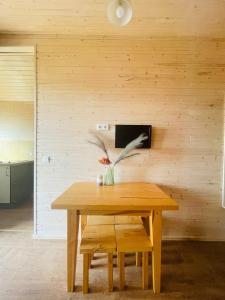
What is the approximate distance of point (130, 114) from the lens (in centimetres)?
333

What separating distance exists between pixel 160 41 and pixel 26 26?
5.85ft

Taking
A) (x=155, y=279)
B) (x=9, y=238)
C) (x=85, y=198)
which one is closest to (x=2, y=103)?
(x=9, y=238)

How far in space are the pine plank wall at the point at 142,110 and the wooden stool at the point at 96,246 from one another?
112cm

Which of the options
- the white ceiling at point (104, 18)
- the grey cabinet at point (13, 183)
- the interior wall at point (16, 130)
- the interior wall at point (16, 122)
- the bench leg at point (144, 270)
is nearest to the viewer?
the bench leg at point (144, 270)

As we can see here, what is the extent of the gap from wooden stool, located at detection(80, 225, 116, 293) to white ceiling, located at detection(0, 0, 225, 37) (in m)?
2.42

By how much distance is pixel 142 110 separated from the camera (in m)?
3.33

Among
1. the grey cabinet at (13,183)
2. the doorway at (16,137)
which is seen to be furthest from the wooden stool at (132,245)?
the grey cabinet at (13,183)

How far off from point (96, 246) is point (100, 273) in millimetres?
577

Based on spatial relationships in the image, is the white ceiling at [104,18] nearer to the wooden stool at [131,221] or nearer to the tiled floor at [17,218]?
the wooden stool at [131,221]

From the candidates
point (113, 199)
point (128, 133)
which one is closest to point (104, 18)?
point (128, 133)

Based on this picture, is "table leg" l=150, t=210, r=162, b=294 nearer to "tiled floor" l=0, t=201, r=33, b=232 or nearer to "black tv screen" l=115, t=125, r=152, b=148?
"black tv screen" l=115, t=125, r=152, b=148

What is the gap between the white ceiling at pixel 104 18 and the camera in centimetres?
264

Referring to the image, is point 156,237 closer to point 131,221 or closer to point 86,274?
point 131,221

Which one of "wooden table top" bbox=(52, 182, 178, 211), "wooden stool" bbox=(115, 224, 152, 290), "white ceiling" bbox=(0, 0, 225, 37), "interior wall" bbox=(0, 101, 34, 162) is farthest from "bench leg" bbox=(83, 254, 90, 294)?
"interior wall" bbox=(0, 101, 34, 162)
